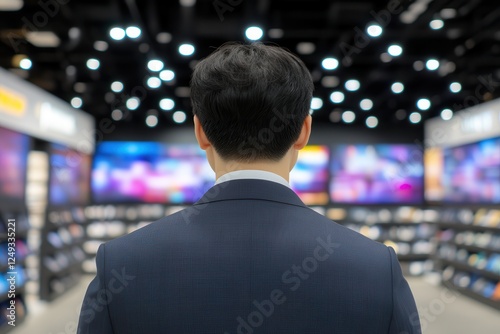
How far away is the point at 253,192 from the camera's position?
88cm

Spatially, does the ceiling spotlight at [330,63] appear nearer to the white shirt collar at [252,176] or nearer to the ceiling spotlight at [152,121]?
the ceiling spotlight at [152,121]

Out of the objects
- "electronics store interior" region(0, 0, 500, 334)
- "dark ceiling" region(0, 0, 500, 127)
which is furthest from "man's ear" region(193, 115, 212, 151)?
"dark ceiling" region(0, 0, 500, 127)

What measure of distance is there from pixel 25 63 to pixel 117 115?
4829 mm

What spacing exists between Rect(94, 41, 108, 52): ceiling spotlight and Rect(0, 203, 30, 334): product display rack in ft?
7.80

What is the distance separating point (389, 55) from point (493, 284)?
14.6 feet

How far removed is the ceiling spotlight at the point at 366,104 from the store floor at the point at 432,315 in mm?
3810

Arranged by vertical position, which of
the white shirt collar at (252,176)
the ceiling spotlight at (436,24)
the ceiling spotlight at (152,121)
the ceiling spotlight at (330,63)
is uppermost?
the ceiling spotlight at (436,24)

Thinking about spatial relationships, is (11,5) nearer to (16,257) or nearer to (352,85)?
(16,257)

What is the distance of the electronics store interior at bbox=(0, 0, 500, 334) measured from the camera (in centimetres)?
572

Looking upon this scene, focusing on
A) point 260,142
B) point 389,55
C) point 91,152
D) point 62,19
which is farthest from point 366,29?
point 91,152

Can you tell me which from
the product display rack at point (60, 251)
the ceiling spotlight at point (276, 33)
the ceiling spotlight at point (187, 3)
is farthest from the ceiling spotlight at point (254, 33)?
the product display rack at point (60, 251)

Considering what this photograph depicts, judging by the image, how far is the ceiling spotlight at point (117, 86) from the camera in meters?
8.39

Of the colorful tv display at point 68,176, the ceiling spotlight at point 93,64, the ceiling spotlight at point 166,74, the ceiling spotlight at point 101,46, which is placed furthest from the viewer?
the colorful tv display at point 68,176

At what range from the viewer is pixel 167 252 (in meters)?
0.85
